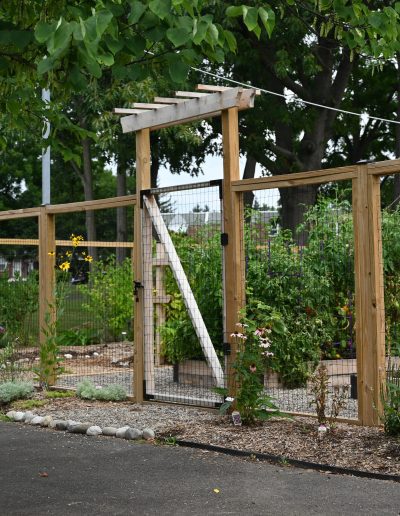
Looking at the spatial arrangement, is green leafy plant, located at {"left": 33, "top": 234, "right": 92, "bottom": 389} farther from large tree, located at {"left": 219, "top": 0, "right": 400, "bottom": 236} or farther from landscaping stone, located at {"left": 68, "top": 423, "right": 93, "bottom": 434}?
large tree, located at {"left": 219, "top": 0, "right": 400, "bottom": 236}

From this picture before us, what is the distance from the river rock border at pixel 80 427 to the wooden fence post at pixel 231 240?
105 cm

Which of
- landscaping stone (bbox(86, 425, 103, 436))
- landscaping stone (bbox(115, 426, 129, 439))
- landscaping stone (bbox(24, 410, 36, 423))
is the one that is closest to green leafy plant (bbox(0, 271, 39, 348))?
landscaping stone (bbox(24, 410, 36, 423))

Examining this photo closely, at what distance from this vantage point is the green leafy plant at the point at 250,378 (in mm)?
7250

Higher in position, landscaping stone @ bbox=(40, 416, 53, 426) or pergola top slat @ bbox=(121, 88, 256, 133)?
pergola top slat @ bbox=(121, 88, 256, 133)

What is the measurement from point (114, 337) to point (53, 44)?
11.6m

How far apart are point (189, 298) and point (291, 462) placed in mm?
2680

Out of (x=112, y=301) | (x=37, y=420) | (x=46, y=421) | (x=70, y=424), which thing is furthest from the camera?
(x=112, y=301)

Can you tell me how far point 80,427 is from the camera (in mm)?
7586

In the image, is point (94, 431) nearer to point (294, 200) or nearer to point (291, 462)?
point (291, 462)

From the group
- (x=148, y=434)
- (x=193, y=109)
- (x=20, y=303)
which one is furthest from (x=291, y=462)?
(x=20, y=303)

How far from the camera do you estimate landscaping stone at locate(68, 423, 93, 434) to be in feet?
24.8

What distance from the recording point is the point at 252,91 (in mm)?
7969

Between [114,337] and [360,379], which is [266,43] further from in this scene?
[360,379]

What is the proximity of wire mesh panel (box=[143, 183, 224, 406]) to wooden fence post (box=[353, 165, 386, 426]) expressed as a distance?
58.6 inches
